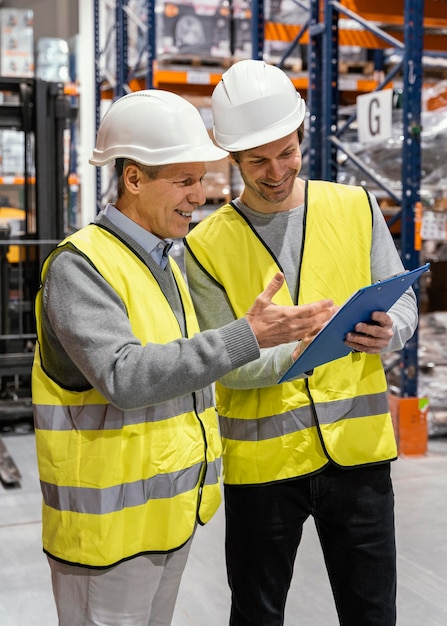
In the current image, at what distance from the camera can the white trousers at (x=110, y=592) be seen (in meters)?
1.91

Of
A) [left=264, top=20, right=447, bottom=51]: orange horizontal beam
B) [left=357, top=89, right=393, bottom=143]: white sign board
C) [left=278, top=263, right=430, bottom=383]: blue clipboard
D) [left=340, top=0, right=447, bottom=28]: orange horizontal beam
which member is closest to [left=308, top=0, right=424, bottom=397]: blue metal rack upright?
[left=357, top=89, right=393, bottom=143]: white sign board

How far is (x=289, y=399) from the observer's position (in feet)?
7.59

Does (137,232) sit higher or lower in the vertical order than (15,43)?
lower

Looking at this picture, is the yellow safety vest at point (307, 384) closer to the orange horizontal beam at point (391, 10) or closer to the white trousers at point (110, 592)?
the white trousers at point (110, 592)

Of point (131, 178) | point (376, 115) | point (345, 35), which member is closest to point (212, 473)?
point (131, 178)

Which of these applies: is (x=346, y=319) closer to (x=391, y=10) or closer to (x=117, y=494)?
(x=117, y=494)

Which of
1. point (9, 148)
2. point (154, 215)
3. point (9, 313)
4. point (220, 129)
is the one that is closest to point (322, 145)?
point (9, 313)

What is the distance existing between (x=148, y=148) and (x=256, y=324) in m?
0.45

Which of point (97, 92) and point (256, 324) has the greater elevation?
point (97, 92)

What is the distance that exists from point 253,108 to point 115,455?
37.8 inches

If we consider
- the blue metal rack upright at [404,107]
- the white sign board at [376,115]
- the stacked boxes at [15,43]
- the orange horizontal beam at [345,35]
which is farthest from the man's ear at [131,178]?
the stacked boxes at [15,43]

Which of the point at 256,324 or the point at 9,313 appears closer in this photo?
the point at 256,324

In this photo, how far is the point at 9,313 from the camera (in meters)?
6.80

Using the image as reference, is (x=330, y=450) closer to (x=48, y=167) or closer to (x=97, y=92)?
(x=48, y=167)
